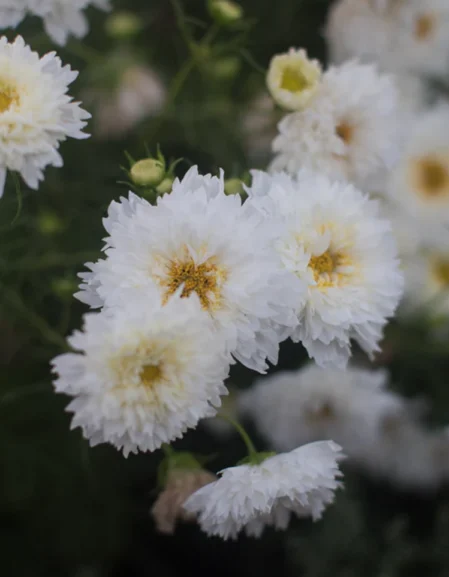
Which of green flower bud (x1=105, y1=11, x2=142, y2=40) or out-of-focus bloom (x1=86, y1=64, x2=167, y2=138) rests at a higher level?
out-of-focus bloom (x1=86, y1=64, x2=167, y2=138)

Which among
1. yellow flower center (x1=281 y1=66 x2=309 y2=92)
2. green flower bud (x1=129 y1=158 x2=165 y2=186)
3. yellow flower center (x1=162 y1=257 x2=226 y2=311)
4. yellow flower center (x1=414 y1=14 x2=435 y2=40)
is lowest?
yellow flower center (x1=162 y1=257 x2=226 y2=311)

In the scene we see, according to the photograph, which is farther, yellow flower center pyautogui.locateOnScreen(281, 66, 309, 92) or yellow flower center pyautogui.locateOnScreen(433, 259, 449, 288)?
yellow flower center pyautogui.locateOnScreen(433, 259, 449, 288)

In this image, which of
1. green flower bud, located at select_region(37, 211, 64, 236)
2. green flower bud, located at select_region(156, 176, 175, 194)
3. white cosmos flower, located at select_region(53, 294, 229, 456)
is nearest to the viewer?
white cosmos flower, located at select_region(53, 294, 229, 456)

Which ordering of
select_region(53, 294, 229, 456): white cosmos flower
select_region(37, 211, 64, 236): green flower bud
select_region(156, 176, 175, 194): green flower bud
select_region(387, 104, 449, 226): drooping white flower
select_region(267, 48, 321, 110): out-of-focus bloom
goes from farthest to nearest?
select_region(387, 104, 449, 226): drooping white flower
select_region(37, 211, 64, 236): green flower bud
select_region(267, 48, 321, 110): out-of-focus bloom
select_region(156, 176, 175, 194): green flower bud
select_region(53, 294, 229, 456): white cosmos flower

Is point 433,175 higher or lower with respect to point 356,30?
lower

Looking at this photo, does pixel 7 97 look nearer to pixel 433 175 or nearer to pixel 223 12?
pixel 223 12

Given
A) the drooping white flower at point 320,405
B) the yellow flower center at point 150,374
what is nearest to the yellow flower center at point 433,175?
the drooping white flower at point 320,405

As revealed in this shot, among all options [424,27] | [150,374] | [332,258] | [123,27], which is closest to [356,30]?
[424,27]

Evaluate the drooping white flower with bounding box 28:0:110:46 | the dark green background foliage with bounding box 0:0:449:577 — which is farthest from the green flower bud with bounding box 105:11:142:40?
the drooping white flower with bounding box 28:0:110:46

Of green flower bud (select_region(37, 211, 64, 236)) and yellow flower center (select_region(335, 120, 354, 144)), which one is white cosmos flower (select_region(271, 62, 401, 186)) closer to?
yellow flower center (select_region(335, 120, 354, 144))
